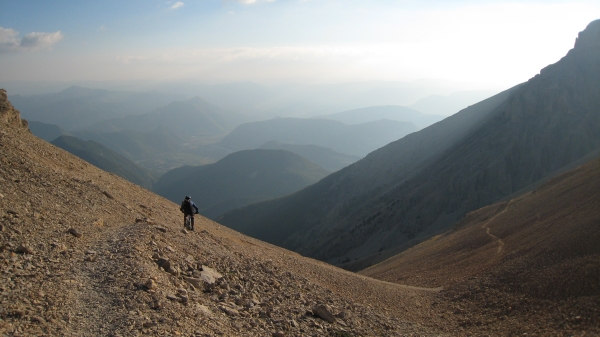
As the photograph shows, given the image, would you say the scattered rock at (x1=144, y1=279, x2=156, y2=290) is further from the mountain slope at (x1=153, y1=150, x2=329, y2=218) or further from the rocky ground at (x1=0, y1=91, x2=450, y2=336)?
the mountain slope at (x1=153, y1=150, x2=329, y2=218)

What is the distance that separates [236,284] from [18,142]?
1317cm

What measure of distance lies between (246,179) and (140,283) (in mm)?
172923

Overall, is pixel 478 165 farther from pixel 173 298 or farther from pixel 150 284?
pixel 150 284

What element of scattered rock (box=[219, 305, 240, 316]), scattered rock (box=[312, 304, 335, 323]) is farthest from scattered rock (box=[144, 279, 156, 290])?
scattered rock (box=[312, 304, 335, 323])

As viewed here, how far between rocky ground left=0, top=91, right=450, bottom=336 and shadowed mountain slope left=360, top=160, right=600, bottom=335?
216cm

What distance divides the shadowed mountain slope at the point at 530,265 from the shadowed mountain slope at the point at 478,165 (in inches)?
785

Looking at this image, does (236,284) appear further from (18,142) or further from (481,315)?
(18,142)

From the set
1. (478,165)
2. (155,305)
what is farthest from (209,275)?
(478,165)

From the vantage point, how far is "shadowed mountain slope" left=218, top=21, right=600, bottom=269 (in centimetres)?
5734

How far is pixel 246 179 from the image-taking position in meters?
180

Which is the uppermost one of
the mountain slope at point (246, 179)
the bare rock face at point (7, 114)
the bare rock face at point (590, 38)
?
the bare rock face at point (590, 38)

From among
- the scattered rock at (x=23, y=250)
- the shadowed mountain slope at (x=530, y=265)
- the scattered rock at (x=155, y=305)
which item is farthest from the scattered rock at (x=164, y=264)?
the shadowed mountain slope at (x=530, y=265)

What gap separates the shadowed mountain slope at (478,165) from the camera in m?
57.3

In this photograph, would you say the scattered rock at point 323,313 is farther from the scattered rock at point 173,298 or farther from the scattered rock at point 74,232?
the scattered rock at point 74,232
